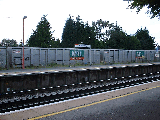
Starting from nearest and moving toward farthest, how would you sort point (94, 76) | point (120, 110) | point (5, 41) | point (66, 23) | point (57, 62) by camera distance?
point (120, 110) → point (94, 76) → point (57, 62) → point (66, 23) → point (5, 41)

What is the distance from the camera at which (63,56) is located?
33438mm

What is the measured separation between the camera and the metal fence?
28.1m

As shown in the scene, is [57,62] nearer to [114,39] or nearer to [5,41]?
[114,39]

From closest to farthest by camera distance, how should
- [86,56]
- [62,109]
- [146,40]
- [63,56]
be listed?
[62,109], [63,56], [86,56], [146,40]

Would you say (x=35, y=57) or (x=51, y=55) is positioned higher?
(x=51, y=55)

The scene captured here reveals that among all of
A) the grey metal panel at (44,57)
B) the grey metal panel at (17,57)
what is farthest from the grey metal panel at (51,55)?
the grey metal panel at (17,57)

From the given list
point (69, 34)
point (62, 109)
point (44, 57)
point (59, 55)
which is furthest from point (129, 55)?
point (62, 109)

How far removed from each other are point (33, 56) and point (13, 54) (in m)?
3.40

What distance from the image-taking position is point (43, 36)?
5872 cm

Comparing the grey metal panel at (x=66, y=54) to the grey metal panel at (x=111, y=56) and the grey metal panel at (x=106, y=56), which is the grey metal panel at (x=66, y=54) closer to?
the grey metal panel at (x=106, y=56)

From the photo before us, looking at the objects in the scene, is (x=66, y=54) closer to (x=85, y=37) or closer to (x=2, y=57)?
(x=2, y=57)

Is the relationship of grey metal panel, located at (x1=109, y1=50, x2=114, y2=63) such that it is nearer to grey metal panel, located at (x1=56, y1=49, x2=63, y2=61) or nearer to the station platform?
grey metal panel, located at (x1=56, y1=49, x2=63, y2=61)

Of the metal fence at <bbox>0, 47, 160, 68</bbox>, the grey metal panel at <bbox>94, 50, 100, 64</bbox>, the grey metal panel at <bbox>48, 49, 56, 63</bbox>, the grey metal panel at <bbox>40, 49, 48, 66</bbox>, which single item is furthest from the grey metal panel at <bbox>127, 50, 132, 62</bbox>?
the grey metal panel at <bbox>40, 49, 48, 66</bbox>

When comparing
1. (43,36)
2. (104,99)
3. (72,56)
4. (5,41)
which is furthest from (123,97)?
(5,41)
